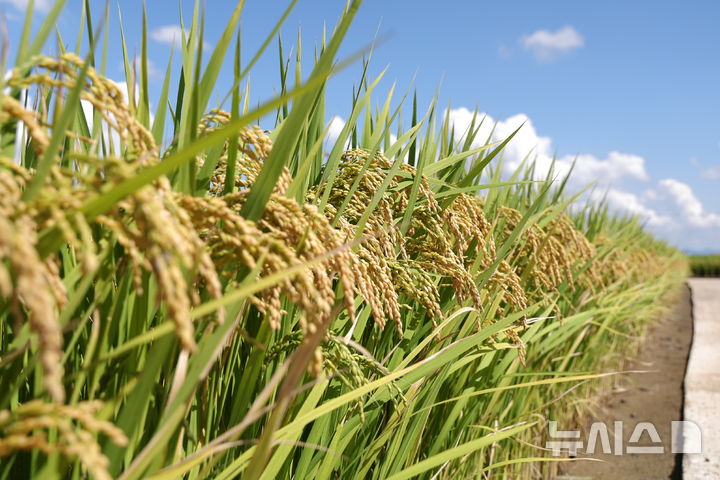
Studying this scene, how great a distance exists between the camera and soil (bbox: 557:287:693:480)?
355cm

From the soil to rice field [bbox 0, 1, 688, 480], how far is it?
1.38m

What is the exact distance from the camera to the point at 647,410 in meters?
4.80

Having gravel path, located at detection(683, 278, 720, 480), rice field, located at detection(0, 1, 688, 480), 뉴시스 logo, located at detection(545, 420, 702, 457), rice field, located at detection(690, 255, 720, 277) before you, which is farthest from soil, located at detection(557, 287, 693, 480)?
rice field, located at detection(690, 255, 720, 277)

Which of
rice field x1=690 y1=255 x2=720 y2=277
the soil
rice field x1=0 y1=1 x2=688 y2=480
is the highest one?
rice field x1=0 y1=1 x2=688 y2=480

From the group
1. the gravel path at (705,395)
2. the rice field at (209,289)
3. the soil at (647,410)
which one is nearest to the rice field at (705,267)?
the gravel path at (705,395)

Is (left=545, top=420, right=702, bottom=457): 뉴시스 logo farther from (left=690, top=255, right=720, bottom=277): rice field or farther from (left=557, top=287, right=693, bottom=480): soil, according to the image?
(left=690, top=255, right=720, bottom=277): rice field

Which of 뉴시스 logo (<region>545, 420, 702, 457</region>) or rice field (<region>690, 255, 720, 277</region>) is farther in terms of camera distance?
rice field (<region>690, 255, 720, 277</region>)

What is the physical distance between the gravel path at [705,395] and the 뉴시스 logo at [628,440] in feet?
0.25

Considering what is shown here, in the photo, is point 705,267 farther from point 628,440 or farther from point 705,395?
point 628,440

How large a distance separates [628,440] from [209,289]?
442 centimetres

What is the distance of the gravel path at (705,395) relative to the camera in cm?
332

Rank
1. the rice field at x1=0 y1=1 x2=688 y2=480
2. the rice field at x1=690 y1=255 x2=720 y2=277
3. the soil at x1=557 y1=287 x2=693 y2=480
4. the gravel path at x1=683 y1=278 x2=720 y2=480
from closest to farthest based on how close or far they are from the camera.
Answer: the rice field at x1=0 y1=1 x2=688 y2=480 → the gravel path at x1=683 y1=278 x2=720 y2=480 → the soil at x1=557 y1=287 x2=693 y2=480 → the rice field at x1=690 y1=255 x2=720 y2=277

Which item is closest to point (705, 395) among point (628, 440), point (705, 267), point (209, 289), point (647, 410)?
point (647, 410)

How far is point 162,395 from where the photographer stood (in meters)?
0.97
